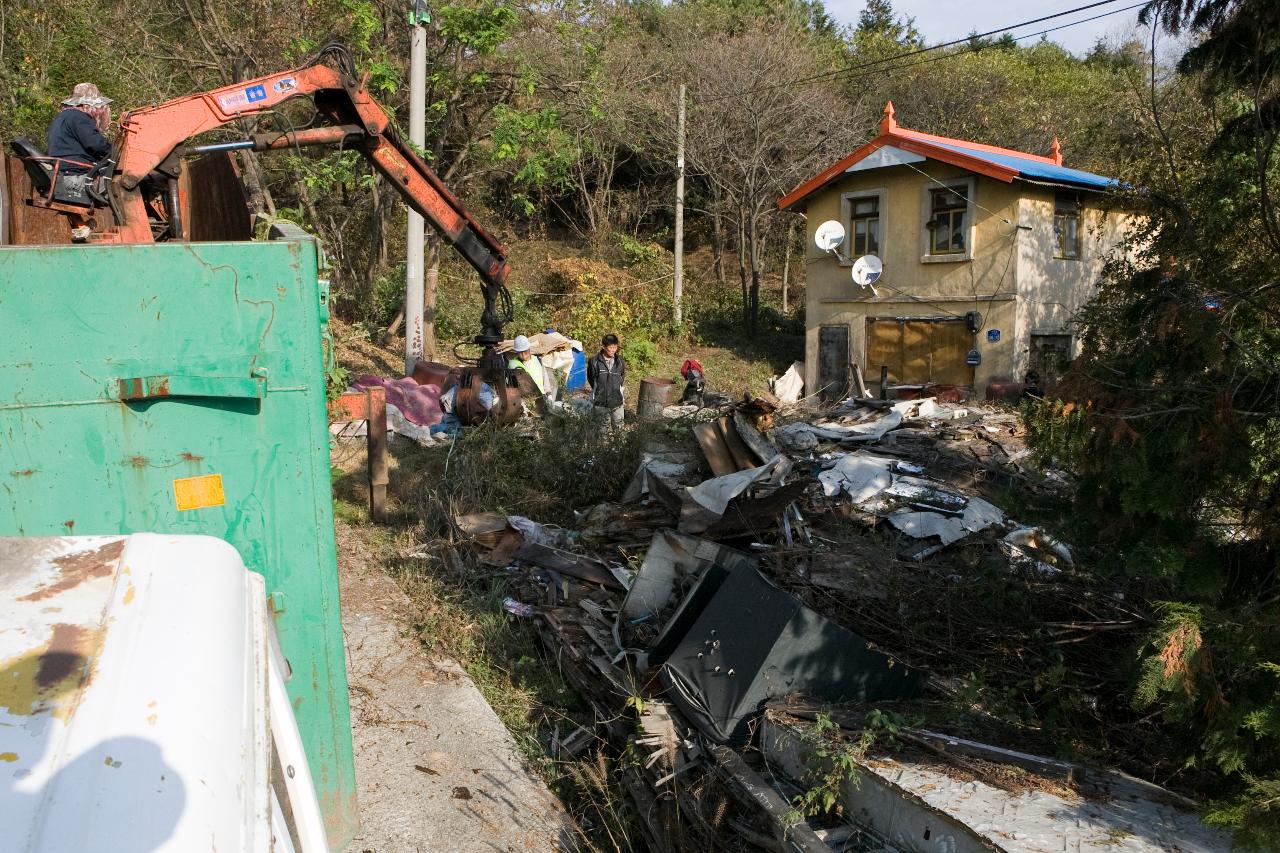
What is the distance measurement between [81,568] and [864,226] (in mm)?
20488

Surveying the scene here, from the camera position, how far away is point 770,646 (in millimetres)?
4102

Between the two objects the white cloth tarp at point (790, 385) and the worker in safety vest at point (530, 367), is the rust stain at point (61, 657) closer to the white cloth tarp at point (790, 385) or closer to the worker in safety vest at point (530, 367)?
the worker in safety vest at point (530, 367)

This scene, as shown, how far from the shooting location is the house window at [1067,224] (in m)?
19.0

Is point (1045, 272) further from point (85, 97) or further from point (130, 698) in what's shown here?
point (130, 698)

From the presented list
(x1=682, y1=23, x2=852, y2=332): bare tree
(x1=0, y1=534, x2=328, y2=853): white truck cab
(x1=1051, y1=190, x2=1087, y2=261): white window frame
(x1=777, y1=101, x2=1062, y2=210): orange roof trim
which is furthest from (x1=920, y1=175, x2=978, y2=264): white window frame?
(x1=0, y1=534, x2=328, y2=853): white truck cab

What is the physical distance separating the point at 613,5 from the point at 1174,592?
2432cm

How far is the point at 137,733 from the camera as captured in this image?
1303 mm

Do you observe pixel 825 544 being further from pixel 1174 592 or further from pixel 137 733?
pixel 137 733

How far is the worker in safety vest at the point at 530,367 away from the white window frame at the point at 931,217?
881 centimetres

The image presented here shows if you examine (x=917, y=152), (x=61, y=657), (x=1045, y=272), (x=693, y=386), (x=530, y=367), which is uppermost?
(x=917, y=152)

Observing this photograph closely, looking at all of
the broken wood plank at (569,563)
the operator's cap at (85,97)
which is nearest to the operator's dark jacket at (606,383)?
the broken wood plank at (569,563)

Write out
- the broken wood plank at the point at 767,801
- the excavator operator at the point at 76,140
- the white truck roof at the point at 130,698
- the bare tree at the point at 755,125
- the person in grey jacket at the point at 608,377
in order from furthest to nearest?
the bare tree at the point at 755,125 < the person in grey jacket at the point at 608,377 < the excavator operator at the point at 76,140 < the broken wood plank at the point at 767,801 < the white truck roof at the point at 130,698

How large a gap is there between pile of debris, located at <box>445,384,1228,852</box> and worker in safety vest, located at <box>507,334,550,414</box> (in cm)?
450

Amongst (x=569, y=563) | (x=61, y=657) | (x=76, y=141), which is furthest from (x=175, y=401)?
(x=569, y=563)
